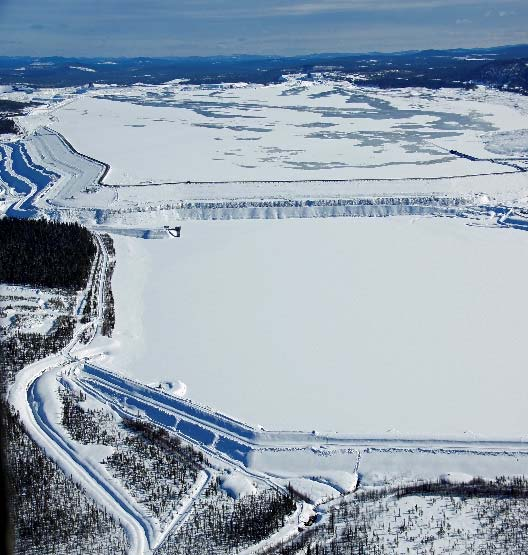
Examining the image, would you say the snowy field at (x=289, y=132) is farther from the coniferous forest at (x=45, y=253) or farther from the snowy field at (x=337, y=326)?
the snowy field at (x=337, y=326)

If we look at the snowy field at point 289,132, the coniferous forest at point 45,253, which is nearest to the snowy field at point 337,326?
the coniferous forest at point 45,253

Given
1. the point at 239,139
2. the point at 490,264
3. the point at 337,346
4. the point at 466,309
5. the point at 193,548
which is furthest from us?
the point at 239,139

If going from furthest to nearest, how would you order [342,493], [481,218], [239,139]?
[239,139] < [481,218] < [342,493]

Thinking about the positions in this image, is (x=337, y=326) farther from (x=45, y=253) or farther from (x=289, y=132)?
(x=289, y=132)

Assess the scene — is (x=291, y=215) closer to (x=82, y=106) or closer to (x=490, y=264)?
(x=490, y=264)

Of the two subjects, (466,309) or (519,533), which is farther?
(466,309)

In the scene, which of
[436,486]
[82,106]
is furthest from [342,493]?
[82,106]

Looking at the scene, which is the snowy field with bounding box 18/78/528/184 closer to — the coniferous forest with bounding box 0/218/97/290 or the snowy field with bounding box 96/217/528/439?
the coniferous forest with bounding box 0/218/97/290

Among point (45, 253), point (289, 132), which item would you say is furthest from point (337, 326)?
point (289, 132)
